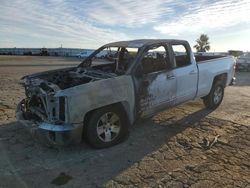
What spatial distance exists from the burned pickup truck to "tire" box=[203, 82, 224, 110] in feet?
1.07

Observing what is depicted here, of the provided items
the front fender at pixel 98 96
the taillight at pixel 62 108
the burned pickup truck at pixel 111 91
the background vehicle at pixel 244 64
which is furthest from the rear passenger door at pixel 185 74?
the background vehicle at pixel 244 64

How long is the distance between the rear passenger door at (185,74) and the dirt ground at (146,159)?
63cm

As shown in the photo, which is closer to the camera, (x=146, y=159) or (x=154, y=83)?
(x=146, y=159)

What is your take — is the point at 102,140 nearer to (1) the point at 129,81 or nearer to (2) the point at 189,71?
(1) the point at 129,81

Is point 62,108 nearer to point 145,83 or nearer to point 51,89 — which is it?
point 51,89

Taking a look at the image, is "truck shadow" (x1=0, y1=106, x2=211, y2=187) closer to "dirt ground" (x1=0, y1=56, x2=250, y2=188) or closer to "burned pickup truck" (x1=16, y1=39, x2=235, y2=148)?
"dirt ground" (x1=0, y1=56, x2=250, y2=188)

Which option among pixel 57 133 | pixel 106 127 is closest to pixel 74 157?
pixel 57 133

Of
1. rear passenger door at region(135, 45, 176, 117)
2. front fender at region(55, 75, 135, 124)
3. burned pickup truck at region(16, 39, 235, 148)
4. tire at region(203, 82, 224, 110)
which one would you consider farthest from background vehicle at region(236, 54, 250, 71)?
front fender at region(55, 75, 135, 124)

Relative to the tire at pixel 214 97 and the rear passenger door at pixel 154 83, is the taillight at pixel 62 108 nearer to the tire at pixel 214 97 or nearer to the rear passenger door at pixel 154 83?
the rear passenger door at pixel 154 83

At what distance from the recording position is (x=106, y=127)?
16.2 feet

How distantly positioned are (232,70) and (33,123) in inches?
234

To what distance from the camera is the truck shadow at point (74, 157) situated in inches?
157

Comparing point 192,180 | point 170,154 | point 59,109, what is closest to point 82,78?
point 59,109

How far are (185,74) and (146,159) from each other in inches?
97.2
